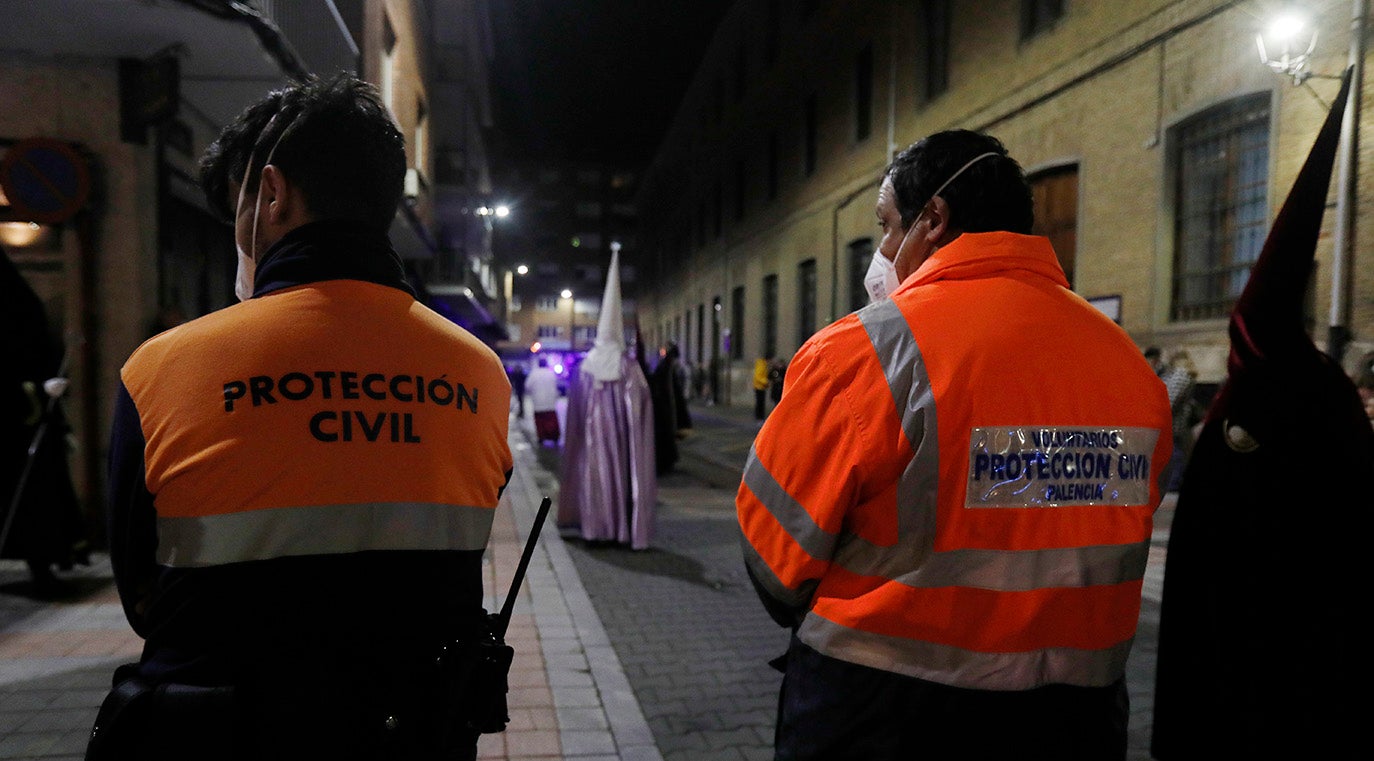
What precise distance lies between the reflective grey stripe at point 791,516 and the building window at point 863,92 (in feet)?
63.1

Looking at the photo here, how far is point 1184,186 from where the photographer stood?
10.5 m

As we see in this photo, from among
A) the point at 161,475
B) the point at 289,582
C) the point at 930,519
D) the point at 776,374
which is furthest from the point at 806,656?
the point at 776,374

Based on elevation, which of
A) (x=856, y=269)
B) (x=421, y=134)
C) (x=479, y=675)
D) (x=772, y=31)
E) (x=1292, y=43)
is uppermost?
(x=772, y=31)

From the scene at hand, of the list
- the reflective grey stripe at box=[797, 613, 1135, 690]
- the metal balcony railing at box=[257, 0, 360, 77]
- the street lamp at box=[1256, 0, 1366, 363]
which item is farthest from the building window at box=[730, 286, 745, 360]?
the reflective grey stripe at box=[797, 613, 1135, 690]

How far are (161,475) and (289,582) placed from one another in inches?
9.7

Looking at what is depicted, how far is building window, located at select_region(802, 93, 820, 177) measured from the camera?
22766mm

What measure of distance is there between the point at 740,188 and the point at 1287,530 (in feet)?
98.4

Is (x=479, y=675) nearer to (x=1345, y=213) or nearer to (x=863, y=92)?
(x=1345, y=213)

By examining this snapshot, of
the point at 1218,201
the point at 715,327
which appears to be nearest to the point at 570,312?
the point at 715,327

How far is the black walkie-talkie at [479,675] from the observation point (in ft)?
4.71

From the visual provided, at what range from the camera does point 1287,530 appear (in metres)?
1.68

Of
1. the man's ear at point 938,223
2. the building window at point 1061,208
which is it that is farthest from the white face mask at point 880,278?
the building window at point 1061,208

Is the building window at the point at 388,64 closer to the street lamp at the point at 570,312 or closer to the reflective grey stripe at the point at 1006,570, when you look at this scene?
the reflective grey stripe at the point at 1006,570

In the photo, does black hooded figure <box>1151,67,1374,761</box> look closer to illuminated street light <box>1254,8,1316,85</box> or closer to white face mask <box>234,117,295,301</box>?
white face mask <box>234,117,295,301</box>
